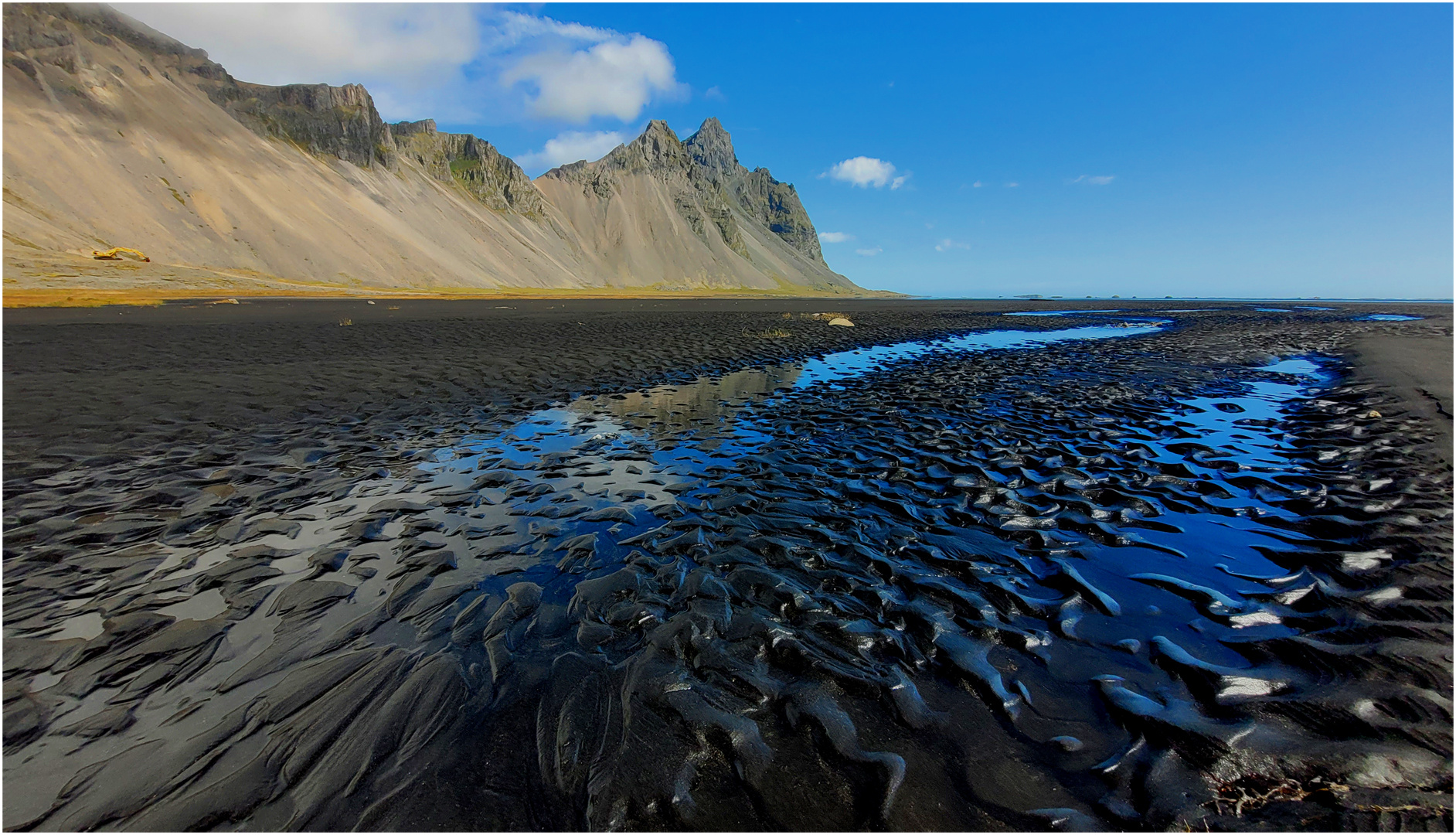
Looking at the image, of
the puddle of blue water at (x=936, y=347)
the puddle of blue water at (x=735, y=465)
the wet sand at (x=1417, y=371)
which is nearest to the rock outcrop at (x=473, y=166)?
the puddle of blue water at (x=936, y=347)

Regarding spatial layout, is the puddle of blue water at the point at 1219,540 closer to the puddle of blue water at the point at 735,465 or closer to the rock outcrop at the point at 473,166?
the puddle of blue water at the point at 735,465

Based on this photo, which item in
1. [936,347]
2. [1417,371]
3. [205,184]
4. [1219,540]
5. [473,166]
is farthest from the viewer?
[473,166]

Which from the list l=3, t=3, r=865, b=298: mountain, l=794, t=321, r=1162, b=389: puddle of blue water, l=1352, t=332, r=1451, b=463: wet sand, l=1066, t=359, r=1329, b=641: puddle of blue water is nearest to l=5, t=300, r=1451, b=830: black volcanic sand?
l=1066, t=359, r=1329, b=641: puddle of blue water

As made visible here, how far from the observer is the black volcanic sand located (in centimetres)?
390

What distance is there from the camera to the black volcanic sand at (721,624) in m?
3.90

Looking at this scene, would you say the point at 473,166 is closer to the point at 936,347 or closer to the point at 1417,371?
the point at 936,347

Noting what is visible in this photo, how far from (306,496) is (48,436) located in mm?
8525

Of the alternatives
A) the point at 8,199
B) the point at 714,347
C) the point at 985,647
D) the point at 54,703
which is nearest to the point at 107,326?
the point at 714,347

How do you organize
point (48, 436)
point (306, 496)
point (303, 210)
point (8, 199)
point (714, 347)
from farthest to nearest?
point (303, 210)
point (8, 199)
point (714, 347)
point (48, 436)
point (306, 496)

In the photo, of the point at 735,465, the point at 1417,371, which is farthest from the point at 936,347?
the point at 735,465

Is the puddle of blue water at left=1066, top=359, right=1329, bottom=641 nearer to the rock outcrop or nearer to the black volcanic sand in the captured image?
the black volcanic sand

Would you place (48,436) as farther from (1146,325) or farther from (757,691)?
(1146,325)

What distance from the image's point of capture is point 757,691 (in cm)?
492

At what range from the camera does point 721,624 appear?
5992 millimetres
